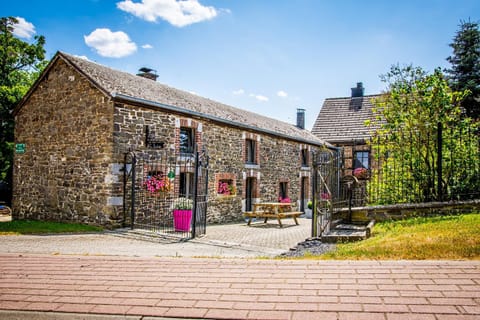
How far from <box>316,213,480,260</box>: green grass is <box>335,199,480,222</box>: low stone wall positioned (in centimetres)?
48

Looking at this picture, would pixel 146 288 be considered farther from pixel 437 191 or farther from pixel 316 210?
pixel 437 191

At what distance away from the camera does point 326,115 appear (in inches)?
1072

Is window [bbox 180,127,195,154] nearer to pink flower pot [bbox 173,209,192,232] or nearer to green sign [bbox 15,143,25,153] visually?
pink flower pot [bbox 173,209,192,232]

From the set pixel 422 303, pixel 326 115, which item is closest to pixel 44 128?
pixel 422 303

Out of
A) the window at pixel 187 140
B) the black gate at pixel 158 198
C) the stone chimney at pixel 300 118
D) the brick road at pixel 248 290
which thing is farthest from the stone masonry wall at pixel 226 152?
the brick road at pixel 248 290

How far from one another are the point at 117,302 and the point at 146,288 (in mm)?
475

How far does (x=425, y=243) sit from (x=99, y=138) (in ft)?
30.7

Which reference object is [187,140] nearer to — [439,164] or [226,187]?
[226,187]

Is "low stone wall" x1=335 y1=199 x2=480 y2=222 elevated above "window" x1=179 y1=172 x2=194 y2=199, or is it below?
below

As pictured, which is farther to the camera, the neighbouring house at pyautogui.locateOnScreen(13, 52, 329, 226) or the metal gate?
the neighbouring house at pyautogui.locateOnScreen(13, 52, 329, 226)

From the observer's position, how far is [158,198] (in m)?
12.3

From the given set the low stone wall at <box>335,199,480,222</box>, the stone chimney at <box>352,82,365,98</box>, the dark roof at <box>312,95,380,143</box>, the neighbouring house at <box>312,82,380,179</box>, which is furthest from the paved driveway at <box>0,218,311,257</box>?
the stone chimney at <box>352,82,365,98</box>

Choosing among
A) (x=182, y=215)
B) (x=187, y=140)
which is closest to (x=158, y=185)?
(x=182, y=215)

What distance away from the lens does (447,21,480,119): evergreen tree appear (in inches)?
844
